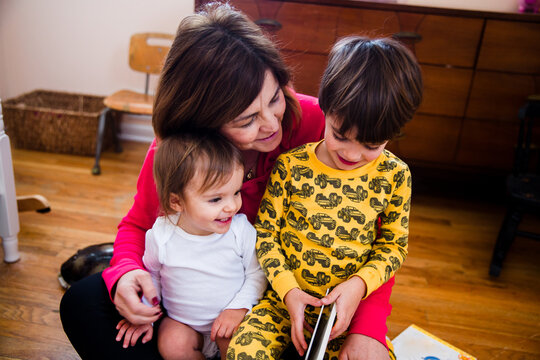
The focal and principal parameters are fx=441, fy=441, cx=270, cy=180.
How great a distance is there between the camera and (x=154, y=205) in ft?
3.76

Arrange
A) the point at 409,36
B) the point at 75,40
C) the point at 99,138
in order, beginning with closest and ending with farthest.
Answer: the point at 409,36, the point at 99,138, the point at 75,40

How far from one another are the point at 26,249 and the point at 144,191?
0.99 m

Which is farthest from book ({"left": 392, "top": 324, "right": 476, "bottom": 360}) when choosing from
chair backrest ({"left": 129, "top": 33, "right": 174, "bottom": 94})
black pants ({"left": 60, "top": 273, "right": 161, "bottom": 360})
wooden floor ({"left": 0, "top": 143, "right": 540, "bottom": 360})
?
chair backrest ({"left": 129, "top": 33, "right": 174, "bottom": 94})

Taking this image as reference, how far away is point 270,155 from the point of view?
112 centimetres

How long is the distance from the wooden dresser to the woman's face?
1284mm

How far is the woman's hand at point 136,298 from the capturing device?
94 cm

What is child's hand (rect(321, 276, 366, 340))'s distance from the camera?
875mm

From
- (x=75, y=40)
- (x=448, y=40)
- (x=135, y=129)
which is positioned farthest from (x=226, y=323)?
(x=75, y=40)

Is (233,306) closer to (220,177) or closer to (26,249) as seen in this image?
(220,177)

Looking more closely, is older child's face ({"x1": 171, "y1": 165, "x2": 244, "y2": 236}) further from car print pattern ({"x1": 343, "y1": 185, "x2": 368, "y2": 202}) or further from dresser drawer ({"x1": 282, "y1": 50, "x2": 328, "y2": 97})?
dresser drawer ({"x1": 282, "y1": 50, "x2": 328, "y2": 97})

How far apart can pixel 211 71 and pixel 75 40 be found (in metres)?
2.47

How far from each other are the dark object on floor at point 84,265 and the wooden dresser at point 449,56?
127cm

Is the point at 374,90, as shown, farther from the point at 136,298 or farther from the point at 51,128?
the point at 51,128

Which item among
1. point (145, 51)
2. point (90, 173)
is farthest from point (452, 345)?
point (145, 51)
